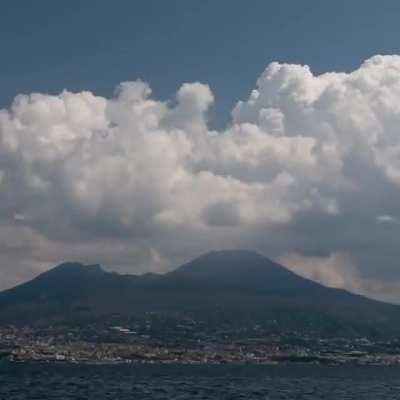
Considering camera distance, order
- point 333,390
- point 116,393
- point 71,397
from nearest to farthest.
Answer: point 71,397
point 116,393
point 333,390

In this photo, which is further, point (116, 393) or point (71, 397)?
point (116, 393)

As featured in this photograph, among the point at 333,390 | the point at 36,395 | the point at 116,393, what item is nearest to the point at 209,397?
the point at 116,393

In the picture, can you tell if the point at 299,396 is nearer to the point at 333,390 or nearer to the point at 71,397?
the point at 333,390

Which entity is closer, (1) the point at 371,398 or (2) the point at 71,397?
(2) the point at 71,397

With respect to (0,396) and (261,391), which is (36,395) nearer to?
(0,396)

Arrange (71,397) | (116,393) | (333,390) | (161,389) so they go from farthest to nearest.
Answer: (333,390)
(161,389)
(116,393)
(71,397)

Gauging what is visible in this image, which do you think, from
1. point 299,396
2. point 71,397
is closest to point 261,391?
point 299,396

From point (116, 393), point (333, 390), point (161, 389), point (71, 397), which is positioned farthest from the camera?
point (333, 390)
